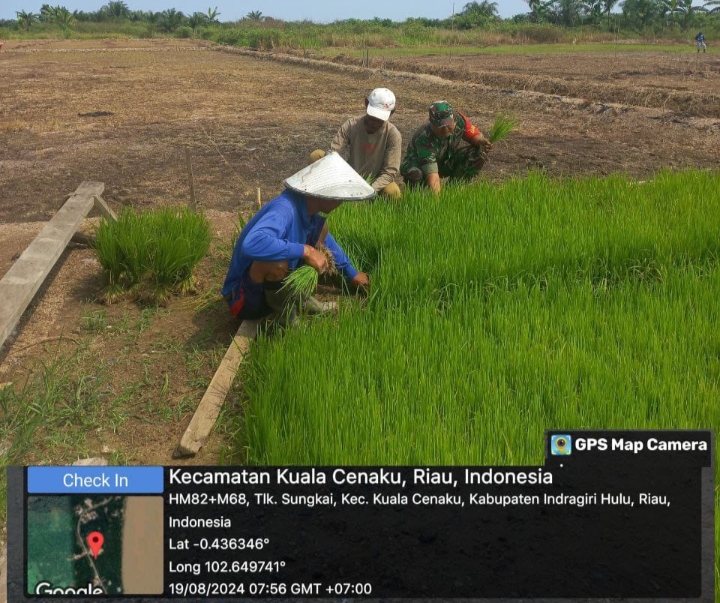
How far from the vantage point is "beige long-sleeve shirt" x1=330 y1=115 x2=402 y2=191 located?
4770 mm

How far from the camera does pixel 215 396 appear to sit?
110 inches

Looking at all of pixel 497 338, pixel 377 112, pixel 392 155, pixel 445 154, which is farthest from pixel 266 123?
pixel 497 338

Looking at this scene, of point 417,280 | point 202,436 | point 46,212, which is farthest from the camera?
point 46,212

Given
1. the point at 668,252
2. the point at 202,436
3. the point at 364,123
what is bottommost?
the point at 202,436

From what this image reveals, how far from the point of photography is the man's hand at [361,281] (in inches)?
139

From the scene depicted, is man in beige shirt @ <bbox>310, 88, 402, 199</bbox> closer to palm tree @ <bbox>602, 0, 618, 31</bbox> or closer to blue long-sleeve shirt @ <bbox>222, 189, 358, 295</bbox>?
blue long-sleeve shirt @ <bbox>222, 189, 358, 295</bbox>

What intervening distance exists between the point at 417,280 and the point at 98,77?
47.7 feet

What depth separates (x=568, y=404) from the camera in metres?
2.35

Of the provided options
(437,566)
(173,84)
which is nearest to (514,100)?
(173,84)

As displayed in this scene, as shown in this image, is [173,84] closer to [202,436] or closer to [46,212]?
[46,212]

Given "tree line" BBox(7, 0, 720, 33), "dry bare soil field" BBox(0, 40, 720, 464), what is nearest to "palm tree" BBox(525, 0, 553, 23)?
"tree line" BBox(7, 0, 720, 33)

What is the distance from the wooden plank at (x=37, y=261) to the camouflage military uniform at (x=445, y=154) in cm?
202

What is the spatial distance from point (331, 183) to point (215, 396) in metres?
0.94

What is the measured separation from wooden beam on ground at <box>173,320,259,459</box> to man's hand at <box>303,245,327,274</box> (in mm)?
414
